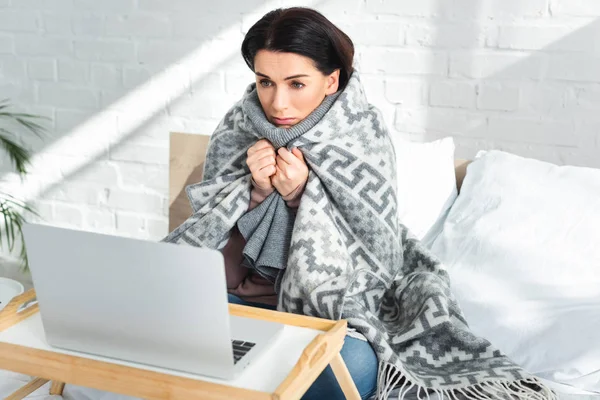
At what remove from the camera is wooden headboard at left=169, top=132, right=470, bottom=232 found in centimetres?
224

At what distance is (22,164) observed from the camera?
2729mm

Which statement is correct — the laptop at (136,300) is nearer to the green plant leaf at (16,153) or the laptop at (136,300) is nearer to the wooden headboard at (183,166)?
the wooden headboard at (183,166)

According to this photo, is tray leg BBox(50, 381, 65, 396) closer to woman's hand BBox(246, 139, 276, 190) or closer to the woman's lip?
woman's hand BBox(246, 139, 276, 190)

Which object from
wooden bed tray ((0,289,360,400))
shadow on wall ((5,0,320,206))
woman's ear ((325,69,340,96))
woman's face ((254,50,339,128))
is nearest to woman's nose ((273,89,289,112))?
woman's face ((254,50,339,128))

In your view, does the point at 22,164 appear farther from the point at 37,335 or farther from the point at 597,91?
the point at 597,91

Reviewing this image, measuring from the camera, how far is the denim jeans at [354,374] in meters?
1.37

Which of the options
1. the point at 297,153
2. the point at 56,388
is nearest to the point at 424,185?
the point at 297,153

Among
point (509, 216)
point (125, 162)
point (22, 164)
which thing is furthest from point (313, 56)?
point (22, 164)

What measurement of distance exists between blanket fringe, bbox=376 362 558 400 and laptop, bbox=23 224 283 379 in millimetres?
329

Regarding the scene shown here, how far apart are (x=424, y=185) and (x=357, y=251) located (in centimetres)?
44

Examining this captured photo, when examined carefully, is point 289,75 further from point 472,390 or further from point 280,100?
point 472,390

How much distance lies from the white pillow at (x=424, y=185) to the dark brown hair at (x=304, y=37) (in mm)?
461

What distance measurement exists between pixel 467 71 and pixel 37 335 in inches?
53.2

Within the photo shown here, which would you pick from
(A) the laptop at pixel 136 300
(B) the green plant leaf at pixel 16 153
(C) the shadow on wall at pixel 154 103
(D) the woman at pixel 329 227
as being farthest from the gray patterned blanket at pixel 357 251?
(B) the green plant leaf at pixel 16 153
